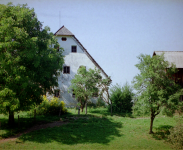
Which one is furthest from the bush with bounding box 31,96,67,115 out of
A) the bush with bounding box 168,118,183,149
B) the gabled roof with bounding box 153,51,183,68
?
the gabled roof with bounding box 153,51,183,68

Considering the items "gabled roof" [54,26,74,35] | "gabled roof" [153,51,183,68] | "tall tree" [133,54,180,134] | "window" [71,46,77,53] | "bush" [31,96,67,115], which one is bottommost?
"bush" [31,96,67,115]

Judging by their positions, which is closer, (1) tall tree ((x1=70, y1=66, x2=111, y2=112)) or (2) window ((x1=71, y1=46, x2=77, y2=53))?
(1) tall tree ((x1=70, y1=66, x2=111, y2=112))

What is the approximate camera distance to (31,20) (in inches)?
523

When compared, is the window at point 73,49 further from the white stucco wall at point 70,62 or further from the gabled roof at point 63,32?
the gabled roof at point 63,32

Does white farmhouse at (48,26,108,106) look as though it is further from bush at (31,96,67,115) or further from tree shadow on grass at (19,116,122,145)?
tree shadow on grass at (19,116,122,145)

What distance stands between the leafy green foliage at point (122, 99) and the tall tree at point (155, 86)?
9.05 metres

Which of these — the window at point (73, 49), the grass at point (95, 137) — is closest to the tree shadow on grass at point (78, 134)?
the grass at point (95, 137)

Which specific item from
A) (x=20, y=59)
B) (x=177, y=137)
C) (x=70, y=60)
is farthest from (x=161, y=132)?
(x=70, y=60)

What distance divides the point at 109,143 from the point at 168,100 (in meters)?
4.78

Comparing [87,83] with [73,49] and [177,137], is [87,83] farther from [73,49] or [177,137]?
[177,137]

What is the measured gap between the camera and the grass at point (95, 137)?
10512 mm

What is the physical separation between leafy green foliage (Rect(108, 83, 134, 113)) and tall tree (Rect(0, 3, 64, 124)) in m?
11.0

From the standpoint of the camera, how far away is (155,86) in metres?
12.2

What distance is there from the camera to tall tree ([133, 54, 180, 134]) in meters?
11.8
